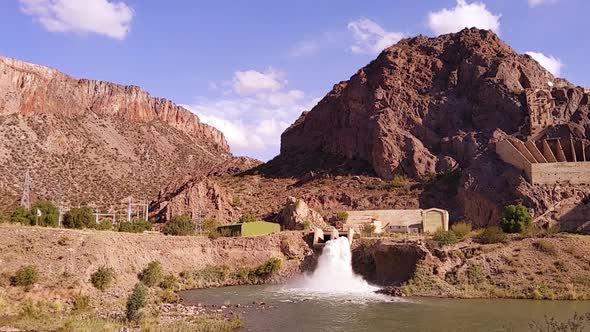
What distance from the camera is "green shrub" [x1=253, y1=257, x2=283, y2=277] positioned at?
4666cm

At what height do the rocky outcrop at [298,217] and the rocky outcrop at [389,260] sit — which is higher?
the rocky outcrop at [298,217]

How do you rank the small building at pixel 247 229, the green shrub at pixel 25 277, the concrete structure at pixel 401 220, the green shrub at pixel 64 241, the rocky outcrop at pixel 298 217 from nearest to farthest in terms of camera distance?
the green shrub at pixel 25 277, the green shrub at pixel 64 241, the small building at pixel 247 229, the concrete structure at pixel 401 220, the rocky outcrop at pixel 298 217

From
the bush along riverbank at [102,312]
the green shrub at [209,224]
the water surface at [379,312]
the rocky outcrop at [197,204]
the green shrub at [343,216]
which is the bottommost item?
the water surface at [379,312]

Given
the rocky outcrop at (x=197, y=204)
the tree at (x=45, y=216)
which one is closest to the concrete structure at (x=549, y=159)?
the rocky outcrop at (x=197, y=204)

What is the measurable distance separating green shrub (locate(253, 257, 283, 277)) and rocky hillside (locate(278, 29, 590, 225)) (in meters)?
25.5

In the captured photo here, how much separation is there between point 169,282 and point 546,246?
27048mm

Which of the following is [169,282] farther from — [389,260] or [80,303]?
[389,260]

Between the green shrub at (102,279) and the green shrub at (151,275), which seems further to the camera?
the green shrub at (151,275)

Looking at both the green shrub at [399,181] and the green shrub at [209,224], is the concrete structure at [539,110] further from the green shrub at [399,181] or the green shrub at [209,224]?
the green shrub at [209,224]

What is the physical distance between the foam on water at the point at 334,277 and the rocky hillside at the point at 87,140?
3747 cm

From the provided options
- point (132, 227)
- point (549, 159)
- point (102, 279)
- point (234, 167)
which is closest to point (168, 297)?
point (102, 279)

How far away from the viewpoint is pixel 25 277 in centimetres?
3127

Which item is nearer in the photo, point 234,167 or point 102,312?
point 102,312

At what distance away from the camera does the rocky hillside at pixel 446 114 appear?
65062 millimetres
